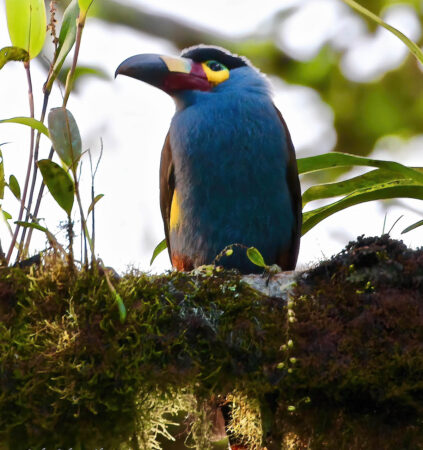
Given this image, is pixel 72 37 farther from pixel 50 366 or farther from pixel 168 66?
pixel 50 366

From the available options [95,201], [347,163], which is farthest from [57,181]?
[347,163]

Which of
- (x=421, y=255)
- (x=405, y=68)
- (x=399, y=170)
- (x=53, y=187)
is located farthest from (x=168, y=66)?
(x=405, y=68)

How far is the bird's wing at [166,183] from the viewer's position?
337 centimetres

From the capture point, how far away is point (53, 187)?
86.6 inches

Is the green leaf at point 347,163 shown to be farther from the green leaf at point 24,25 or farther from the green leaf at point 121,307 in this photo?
the green leaf at point 121,307

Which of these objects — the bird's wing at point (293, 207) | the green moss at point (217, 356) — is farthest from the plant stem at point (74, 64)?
the bird's wing at point (293, 207)

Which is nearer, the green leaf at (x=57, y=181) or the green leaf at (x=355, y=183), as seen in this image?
the green leaf at (x=57, y=181)

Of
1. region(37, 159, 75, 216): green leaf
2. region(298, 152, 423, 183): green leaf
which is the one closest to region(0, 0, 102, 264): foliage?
region(37, 159, 75, 216): green leaf

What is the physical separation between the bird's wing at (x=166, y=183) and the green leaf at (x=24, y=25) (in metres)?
0.93

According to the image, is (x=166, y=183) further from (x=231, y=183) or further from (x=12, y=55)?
(x=12, y=55)

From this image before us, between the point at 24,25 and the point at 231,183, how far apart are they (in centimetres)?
103

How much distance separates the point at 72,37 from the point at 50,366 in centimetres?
111

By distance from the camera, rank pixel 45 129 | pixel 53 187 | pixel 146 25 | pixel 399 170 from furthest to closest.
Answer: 1. pixel 146 25
2. pixel 399 170
3. pixel 45 129
4. pixel 53 187

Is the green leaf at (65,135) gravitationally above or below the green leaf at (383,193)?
below
